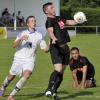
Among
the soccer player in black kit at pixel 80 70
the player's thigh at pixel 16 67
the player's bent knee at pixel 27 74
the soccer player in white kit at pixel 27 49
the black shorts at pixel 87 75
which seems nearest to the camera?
the player's bent knee at pixel 27 74

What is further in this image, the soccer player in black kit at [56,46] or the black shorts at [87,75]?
the black shorts at [87,75]

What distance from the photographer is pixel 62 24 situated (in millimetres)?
10953

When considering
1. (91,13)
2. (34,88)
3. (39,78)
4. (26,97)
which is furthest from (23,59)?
(91,13)

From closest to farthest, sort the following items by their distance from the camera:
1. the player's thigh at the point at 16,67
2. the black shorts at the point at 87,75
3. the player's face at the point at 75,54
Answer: the player's thigh at the point at 16,67 → the player's face at the point at 75,54 → the black shorts at the point at 87,75

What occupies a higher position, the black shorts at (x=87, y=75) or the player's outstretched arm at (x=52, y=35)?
the player's outstretched arm at (x=52, y=35)

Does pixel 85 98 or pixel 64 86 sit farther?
pixel 64 86

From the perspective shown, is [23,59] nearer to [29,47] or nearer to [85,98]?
[29,47]

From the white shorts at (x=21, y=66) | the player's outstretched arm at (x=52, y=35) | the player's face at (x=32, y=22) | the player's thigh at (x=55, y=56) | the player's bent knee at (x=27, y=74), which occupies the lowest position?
the player's bent knee at (x=27, y=74)

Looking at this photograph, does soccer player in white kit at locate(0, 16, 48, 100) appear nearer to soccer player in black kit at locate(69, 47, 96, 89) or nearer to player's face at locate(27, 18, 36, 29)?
player's face at locate(27, 18, 36, 29)

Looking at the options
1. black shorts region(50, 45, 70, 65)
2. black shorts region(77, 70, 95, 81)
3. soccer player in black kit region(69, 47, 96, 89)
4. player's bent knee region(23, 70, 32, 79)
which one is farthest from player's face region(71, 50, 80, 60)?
player's bent knee region(23, 70, 32, 79)

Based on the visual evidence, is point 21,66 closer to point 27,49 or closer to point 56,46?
point 27,49

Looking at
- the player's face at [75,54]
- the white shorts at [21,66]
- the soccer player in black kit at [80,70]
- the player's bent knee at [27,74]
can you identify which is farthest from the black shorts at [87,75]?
the player's bent knee at [27,74]

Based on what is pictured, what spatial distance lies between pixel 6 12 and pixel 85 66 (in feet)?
118

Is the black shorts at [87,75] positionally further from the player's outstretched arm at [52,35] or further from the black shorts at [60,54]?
the player's outstretched arm at [52,35]
